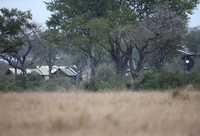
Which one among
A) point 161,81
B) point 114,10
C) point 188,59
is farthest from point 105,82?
point 188,59

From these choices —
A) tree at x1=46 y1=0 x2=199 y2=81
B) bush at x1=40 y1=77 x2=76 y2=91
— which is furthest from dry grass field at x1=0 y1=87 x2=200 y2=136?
tree at x1=46 y1=0 x2=199 y2=81

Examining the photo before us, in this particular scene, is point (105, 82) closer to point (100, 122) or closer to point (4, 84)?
Result: point (4, 84)

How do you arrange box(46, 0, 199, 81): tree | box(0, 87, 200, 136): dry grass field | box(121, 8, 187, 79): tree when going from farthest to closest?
box(46, 0, 199, 81): tree, box(121, 8, 187, 79): tree, box(0, 87, 200, 136): dry grass field

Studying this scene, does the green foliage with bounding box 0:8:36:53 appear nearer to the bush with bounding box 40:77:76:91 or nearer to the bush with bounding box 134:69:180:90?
the bush with bounding box 40:77:76:91

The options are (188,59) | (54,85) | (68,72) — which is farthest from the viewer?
(68,72)

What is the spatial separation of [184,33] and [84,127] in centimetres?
2041

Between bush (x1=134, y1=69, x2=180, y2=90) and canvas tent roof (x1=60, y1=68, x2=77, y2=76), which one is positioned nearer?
bush (x1=134, y1=69, x2=180, y2=90)

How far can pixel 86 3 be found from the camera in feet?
82.5

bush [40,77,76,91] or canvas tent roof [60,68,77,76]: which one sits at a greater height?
canvas tent roof [60,68,77,76]

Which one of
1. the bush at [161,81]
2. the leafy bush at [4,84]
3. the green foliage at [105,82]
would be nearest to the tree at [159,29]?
the green foliage at [105,82]

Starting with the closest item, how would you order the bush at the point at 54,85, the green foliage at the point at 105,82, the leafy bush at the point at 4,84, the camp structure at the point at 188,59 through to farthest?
the leafy bush at the point at 4,84, the bush at the point at 54,85, the green foliage at the point at 105,82, the camp structure at the point at 188,59

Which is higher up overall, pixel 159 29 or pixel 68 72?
pixel 159 29

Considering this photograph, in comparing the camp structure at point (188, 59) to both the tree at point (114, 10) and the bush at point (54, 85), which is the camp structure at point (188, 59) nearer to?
the tree at point (114, 10)

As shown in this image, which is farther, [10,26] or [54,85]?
[54,85]
